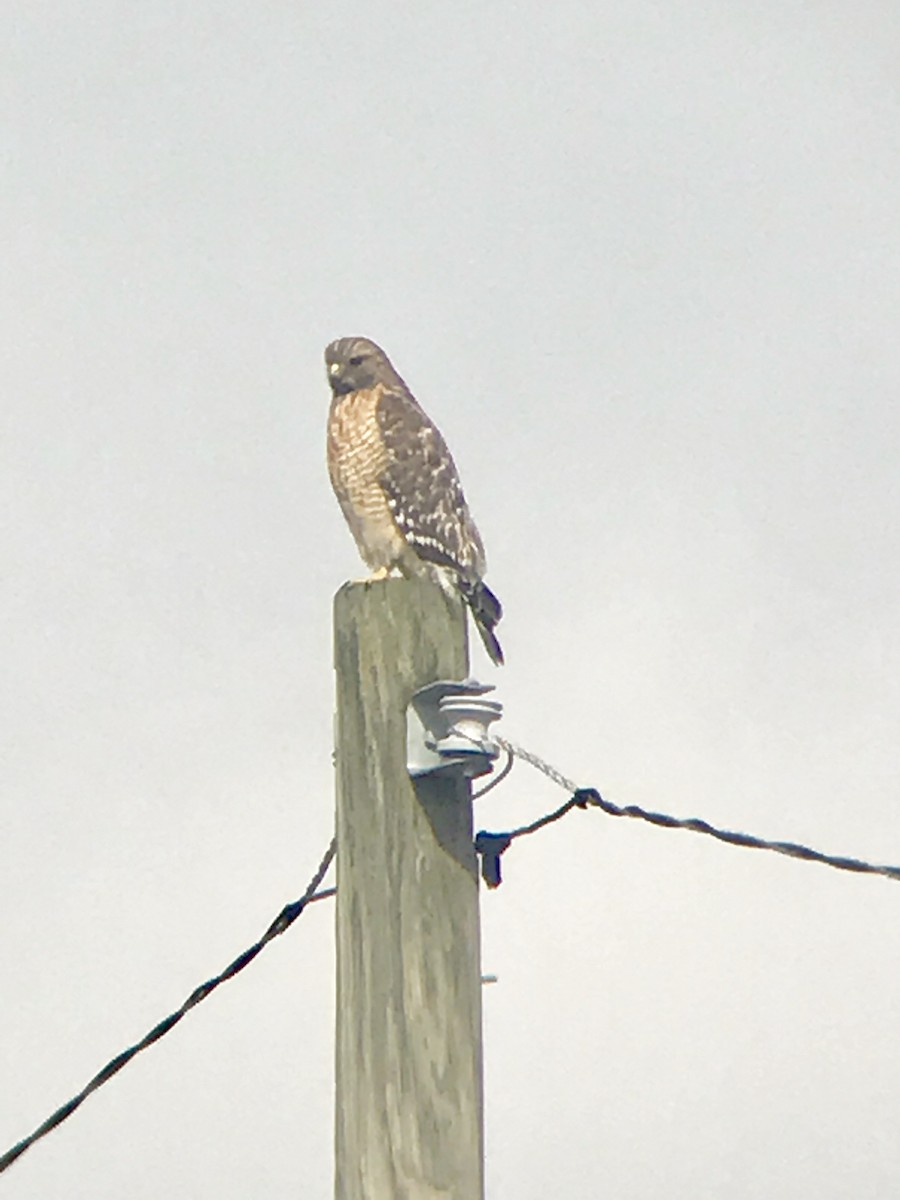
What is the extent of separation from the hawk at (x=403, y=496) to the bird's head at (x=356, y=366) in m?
0.10

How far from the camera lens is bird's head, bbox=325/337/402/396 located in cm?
1003

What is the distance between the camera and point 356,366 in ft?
33.1

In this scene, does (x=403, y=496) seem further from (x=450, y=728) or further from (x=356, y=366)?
(x=450, y=728)

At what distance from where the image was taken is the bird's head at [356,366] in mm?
10031

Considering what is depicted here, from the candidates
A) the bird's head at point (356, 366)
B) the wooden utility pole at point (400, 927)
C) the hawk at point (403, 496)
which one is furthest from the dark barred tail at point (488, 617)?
the wooden utility pole at point (400, 927)

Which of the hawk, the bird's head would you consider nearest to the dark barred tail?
the hawk

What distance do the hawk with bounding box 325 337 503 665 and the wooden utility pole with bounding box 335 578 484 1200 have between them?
15.3 ft

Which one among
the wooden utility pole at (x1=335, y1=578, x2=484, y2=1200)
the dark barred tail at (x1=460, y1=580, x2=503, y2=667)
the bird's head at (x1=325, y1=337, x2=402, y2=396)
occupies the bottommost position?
the wooden utility pole at (x1=335, y1=578, x2=484, y2=1200)

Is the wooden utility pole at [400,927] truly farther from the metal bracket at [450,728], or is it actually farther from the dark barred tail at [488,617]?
the dark barred tail at [488,617]

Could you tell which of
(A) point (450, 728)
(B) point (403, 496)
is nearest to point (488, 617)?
(B) point (403, 496)

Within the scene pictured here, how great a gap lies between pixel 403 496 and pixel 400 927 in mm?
5532

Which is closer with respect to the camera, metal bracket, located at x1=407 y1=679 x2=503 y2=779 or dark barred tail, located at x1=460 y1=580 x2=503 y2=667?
metal bracket, located at x1=407 y1=679 x2=503 y2=779

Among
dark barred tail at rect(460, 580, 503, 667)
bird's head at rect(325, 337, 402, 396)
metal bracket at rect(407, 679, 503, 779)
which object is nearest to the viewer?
metal bracket at rect(407, 679, 503, 779)

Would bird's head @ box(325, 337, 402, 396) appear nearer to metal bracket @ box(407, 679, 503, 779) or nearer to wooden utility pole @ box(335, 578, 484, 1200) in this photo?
wooden utility pole @ box(335, 578, 484, 1200)
